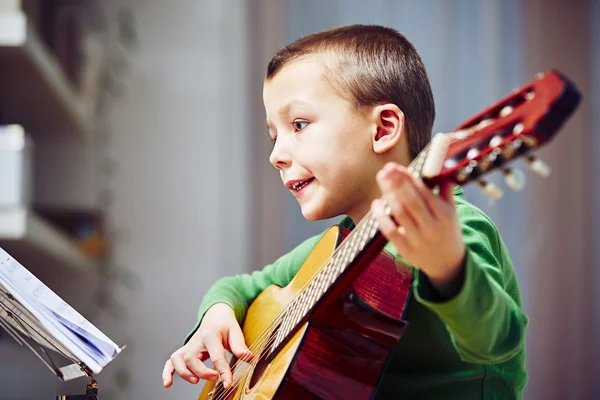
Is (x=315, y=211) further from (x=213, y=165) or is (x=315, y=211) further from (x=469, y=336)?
(x=213, y=165)

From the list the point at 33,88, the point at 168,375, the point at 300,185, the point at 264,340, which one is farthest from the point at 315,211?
the point at 33,88

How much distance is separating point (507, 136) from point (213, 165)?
6.25 feet

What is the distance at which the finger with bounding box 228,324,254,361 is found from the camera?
0.88 metres

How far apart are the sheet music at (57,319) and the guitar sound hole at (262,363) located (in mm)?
146

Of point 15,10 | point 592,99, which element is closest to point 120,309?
point 15,10

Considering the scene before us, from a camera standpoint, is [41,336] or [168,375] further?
[168,375]

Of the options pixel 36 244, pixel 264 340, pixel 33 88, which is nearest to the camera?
A: pixel 264 340

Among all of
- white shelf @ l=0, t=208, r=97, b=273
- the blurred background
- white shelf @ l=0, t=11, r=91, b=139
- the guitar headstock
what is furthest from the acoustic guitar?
the blurred background

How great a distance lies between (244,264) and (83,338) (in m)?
1.59

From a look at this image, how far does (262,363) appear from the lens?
80 centimetres

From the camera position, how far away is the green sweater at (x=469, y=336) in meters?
0.62

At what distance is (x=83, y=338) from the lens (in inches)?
29.0

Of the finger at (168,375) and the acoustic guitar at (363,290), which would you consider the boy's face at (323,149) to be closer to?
the acoustic guitar at (363,290)

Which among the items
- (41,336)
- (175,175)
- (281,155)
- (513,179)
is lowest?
(175,175)
